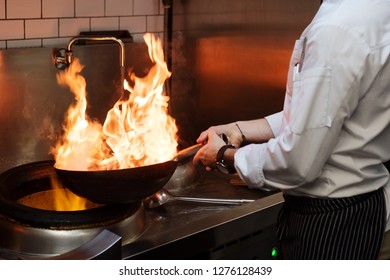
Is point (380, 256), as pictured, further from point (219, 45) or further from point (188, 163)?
point (219, 45)

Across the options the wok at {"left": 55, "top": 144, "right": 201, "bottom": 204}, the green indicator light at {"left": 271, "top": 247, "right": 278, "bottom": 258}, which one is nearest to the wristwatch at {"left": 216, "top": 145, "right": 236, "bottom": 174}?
the wok at {"left": 55, "top": 144, "right": 201, "bottom": 204}

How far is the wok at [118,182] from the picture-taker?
1662mm

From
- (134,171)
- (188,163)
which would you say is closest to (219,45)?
(188,163)

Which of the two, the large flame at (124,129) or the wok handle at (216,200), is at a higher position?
the large flame at (124,129)

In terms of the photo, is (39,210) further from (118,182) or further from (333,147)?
(333,147)

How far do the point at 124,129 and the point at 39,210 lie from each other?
569 mm

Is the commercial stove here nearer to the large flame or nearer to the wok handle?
the wok handle

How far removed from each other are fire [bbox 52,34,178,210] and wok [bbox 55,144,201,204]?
0.18m

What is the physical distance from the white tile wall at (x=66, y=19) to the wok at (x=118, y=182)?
0.77 m

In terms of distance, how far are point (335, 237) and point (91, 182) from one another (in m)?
0.69

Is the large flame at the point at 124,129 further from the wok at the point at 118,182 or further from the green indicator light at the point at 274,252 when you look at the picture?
A: the green indicator light at the point at 274,252

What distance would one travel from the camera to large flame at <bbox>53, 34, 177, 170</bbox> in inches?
78.4

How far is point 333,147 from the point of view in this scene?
154cm

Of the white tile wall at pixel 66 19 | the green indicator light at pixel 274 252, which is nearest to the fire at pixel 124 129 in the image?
the white tile wall at pixel 66 19
